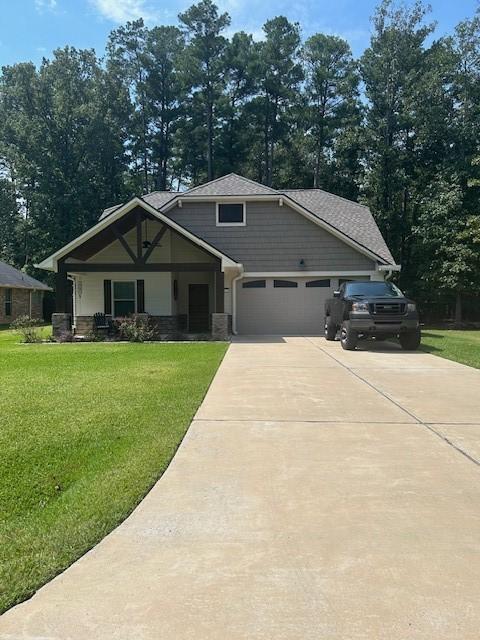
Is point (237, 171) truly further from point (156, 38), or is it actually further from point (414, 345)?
point (414, 345)

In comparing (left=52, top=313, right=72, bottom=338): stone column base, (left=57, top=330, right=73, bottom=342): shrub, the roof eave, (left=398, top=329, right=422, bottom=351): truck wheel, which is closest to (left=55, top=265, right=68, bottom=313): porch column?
the roof eave

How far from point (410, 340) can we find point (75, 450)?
11.1 meters

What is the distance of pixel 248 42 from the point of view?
40344mm

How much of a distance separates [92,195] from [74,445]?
3516cm

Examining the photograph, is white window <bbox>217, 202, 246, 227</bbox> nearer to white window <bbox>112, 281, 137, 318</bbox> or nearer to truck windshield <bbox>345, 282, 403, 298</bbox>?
white window <bbox>112, 281, 137, 318</bbox>

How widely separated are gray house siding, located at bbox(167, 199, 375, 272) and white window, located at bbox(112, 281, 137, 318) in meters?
3.45

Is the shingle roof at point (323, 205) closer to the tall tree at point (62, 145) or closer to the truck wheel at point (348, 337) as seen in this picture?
the truck wheel at point (348, 337)

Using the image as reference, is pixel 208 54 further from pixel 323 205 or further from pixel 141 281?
pixel 141 281

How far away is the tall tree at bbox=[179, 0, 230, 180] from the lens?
3972 centimetres

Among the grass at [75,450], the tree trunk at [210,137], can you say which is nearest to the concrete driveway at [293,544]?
the grass at [75,450]

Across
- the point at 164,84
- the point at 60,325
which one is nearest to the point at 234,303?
the point at 60,325

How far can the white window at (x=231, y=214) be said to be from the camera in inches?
821

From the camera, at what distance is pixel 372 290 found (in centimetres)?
1483

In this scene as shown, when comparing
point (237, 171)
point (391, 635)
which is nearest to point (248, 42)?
Result: point (237, 171)
